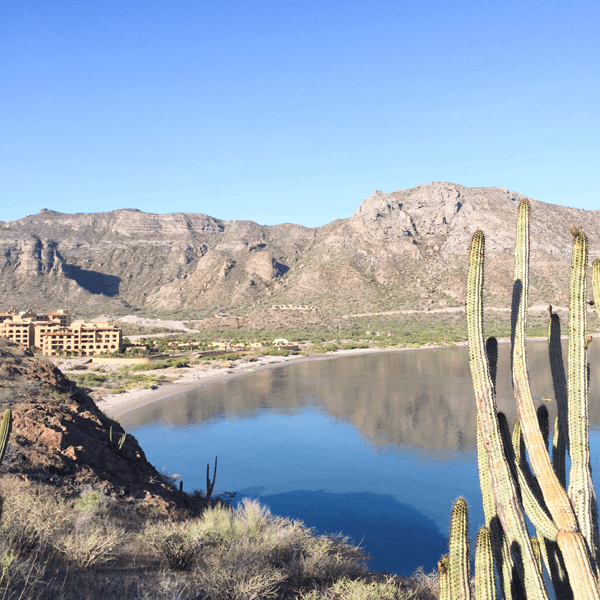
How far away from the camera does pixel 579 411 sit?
5.65 metres

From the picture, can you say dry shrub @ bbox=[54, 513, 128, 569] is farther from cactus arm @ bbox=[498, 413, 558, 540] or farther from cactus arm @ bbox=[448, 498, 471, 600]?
cactus arm @ bbox=[498, 413, 558, 540]

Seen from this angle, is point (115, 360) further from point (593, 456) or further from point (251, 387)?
point (593, 456)

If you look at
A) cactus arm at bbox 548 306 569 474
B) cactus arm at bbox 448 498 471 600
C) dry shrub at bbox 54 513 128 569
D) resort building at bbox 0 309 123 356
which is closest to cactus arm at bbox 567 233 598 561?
cactus arm at bbox 548 306 569 474

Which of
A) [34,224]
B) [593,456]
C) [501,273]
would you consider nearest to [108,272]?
[34,224]

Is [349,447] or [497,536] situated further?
[349,447]

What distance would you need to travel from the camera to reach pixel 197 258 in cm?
16125

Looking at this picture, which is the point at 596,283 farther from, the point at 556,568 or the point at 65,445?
the point at 65,445

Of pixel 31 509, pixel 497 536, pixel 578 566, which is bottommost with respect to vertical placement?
pixel 31 509

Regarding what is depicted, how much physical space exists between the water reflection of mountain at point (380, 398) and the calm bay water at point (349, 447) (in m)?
0.11

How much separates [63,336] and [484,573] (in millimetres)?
62316

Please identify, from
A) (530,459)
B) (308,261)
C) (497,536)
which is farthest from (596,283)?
(308,261)

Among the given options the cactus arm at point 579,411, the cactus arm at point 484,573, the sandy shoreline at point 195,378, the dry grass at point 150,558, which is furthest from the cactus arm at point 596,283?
the sandy shoreline at point 195,378

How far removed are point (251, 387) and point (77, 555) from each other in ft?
116

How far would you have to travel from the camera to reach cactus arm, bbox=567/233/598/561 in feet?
18.2
